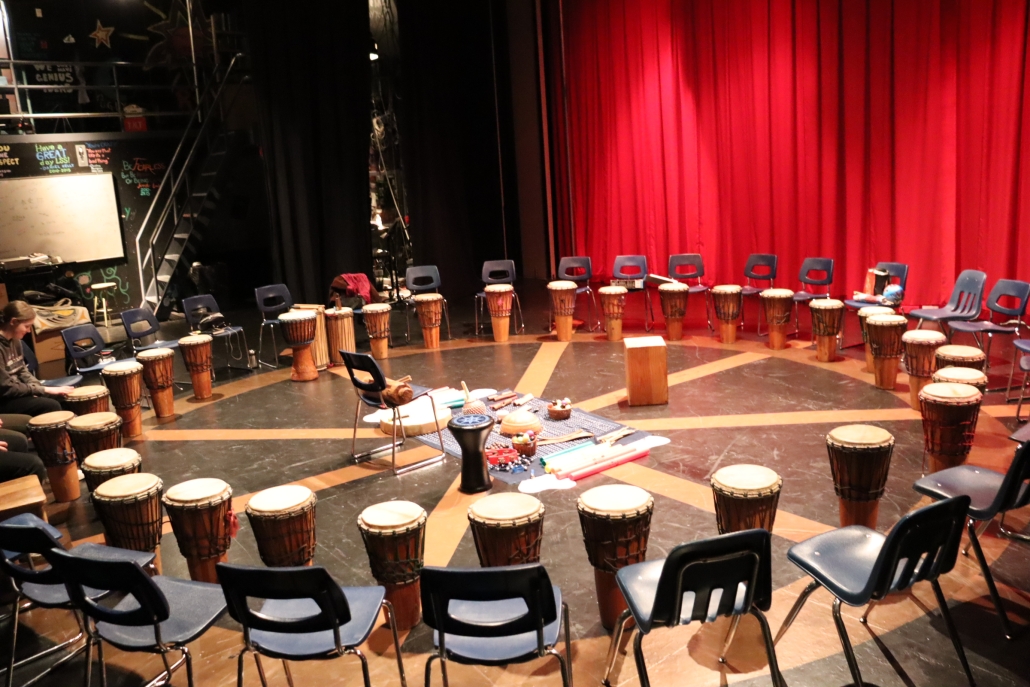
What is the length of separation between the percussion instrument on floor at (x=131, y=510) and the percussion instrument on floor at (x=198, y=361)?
3219 millimetres

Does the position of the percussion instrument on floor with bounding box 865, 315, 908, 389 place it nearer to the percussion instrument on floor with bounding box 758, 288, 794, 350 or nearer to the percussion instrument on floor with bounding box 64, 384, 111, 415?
the percussion instrument on floor with bounding box 758, 288, 794, 350

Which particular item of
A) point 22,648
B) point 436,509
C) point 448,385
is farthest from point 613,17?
point 22,648

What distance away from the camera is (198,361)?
7445 mm

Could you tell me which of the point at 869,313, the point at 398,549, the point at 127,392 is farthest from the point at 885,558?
the point at 127,392

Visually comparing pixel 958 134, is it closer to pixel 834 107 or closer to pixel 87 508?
pixel 834 107

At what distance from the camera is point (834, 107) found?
28.1 ft

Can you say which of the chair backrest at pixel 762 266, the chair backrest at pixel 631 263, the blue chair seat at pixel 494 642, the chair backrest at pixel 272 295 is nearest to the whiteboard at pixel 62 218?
the chair backrest at pixel 272 295

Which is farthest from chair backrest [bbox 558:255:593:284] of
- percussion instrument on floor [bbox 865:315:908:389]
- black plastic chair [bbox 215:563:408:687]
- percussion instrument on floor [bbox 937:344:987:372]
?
black plastic chair [bbox 215:563:408:687]

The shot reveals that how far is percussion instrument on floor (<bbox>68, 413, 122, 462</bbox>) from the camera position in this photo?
522cm

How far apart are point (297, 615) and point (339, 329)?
17.9ft

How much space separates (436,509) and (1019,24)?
6053 mm

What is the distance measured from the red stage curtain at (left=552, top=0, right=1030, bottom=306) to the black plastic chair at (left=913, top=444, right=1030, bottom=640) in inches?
168

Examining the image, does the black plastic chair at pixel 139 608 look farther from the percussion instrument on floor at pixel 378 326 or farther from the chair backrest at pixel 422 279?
the chair backrest at pixel 422 279

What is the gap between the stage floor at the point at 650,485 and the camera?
339 centimetres
